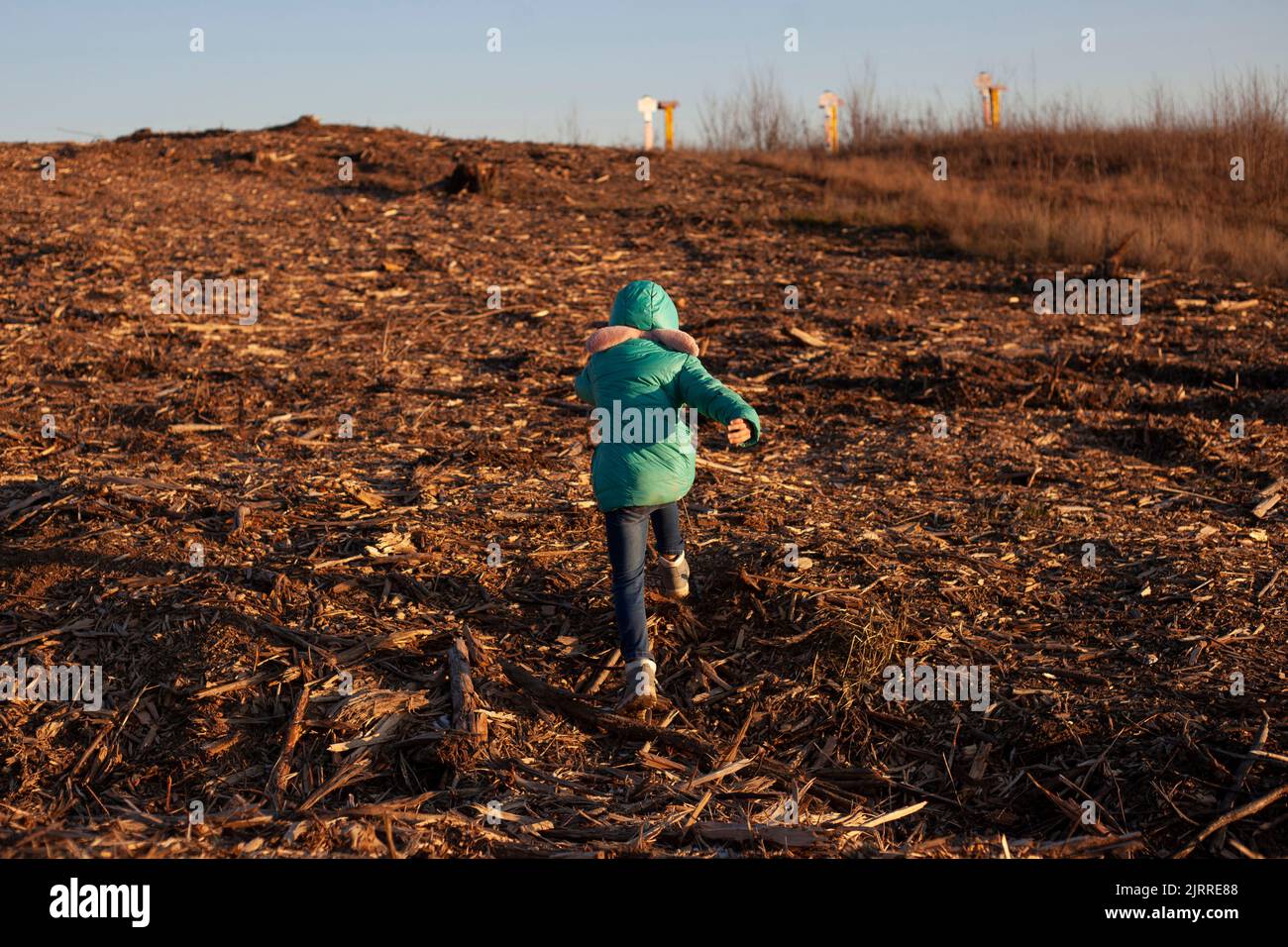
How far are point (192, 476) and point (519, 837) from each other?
3.51 m

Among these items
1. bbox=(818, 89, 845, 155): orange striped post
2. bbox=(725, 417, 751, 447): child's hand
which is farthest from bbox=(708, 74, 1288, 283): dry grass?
bbox=(725, 417, 751, 447): child's hand

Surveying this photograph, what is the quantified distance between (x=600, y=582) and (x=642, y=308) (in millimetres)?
1303

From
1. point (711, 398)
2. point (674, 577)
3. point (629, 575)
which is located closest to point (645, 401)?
point (711, 398)

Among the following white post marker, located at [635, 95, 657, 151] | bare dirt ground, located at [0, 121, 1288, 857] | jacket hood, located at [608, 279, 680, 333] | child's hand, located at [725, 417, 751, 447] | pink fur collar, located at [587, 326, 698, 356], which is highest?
white post marker, located at [635, 95, 657, 151]

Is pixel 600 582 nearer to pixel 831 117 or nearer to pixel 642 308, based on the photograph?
pixel 642 308

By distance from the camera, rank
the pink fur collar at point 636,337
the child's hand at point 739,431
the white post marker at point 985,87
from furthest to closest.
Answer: the white post marker at point 985,87 < the pink fur collar at point 636,337 < the child's hand at point 739,431

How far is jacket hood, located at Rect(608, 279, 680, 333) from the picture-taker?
454 centimetres

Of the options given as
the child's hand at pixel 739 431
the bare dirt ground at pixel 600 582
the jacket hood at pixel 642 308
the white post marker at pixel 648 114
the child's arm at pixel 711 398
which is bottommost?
the bare dirt ground at pixel 600 582

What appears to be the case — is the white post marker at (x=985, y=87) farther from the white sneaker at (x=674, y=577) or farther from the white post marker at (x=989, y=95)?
the white sneaker at (x=674, y=577)

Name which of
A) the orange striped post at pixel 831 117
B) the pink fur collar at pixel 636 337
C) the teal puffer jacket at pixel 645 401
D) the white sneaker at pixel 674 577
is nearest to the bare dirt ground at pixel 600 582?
the white sneaker at pixel 674 577

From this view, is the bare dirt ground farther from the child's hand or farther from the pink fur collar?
the pink fur collar

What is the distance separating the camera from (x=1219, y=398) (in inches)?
316

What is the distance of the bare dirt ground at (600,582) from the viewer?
3754 mm
